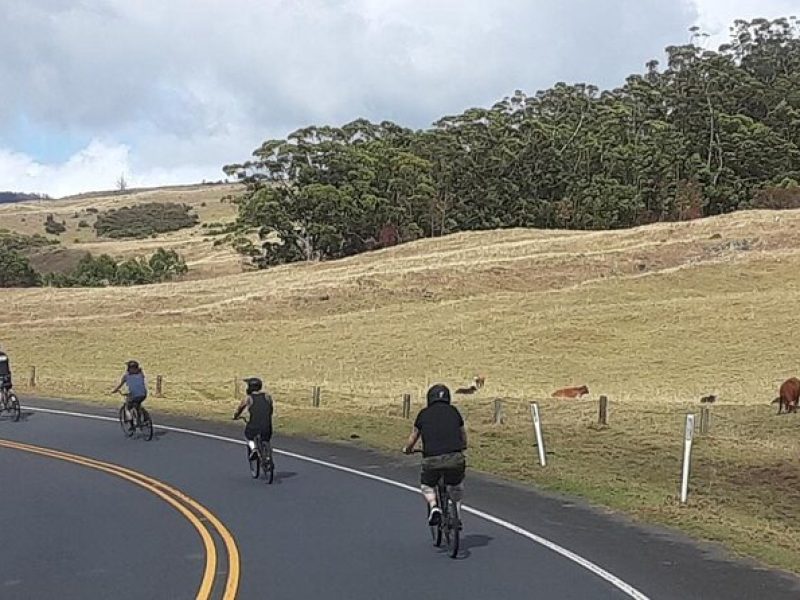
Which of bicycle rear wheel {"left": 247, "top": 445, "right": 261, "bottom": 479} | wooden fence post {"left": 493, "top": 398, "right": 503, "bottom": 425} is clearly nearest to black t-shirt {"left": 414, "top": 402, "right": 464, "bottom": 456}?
bicycle rear wheel {"left": 247, "top": 445, "right": 261, "bottom": 479}

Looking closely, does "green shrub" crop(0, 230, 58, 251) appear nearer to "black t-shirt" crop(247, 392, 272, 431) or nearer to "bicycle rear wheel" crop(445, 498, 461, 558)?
"black t-shirt" crop(247, 392, 272, 431)

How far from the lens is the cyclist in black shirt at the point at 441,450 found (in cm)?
1129

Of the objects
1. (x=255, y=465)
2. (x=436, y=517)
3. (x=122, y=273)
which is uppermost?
(x=122, y=273)

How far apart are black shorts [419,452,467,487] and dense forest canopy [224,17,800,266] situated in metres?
82.6

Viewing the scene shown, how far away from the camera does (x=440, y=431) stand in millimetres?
11391

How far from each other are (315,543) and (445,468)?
66.4 inches

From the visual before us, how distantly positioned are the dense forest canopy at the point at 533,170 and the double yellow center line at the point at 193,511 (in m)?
73.4

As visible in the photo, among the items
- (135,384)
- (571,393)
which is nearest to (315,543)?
(135,384)

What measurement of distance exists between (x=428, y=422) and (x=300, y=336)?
129 feet

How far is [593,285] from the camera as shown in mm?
58781

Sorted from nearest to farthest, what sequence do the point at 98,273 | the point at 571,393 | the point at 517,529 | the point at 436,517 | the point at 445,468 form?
1. the point at 436,517
2. the point at 445,468
3. the point at 517,529
4. the point at 571,393
5. the point at 98,273

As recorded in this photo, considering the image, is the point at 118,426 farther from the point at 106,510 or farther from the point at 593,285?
the point at 593,285

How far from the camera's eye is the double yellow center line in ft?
32.4

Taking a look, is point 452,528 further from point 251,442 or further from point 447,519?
point 251,442
